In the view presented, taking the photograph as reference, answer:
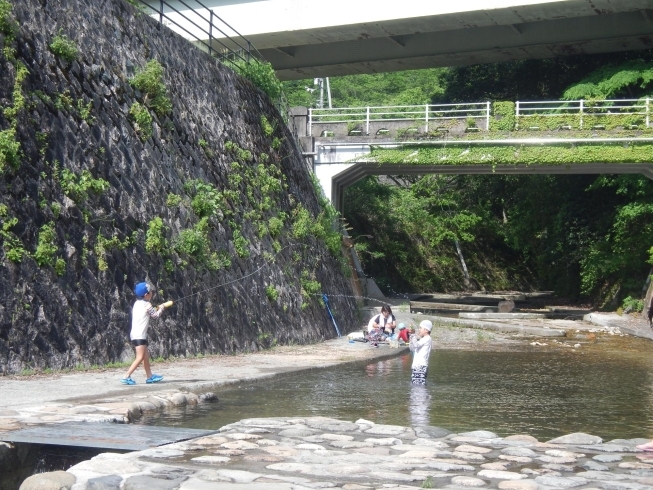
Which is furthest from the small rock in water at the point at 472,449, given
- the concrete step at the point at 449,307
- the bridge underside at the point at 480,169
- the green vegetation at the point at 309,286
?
the concrete step at the point at 449,307

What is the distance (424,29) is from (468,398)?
80.7 ft

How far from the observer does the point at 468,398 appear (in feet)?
41.7

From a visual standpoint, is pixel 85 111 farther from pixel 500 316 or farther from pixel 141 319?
pixel 500 316

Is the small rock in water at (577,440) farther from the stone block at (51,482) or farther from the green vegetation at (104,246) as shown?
the green vegetation at (104,246)

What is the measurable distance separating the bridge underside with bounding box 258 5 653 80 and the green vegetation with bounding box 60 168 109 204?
2217 centimetres

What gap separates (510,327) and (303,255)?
27.5ft

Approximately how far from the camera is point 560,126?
99.5 ft

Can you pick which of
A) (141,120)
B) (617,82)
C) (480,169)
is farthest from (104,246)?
(617,82)

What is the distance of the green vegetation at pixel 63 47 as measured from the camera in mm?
14461

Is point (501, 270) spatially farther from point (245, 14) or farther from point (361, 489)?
point (361, 489)

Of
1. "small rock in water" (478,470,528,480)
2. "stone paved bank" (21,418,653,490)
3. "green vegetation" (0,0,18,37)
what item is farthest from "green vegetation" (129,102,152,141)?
"small rock in water" (478,470,528,480)

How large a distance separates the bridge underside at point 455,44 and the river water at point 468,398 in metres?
19.9

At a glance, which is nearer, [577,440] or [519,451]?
[519,451]

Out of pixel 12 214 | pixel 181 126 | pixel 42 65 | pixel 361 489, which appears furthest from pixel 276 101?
pixel 361 489
